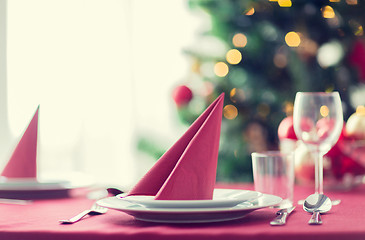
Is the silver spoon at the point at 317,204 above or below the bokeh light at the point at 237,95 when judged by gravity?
below

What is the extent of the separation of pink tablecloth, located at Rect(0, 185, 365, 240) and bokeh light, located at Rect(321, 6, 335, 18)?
5.12 ft

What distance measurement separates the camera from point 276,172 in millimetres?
1039

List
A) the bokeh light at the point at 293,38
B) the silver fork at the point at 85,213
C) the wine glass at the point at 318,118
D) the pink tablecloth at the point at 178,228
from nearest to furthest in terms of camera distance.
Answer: the pink tablecloth at the point at 178,228
the silver fork at the point at 85,213
the wine glass at the point at 318,118
the bokeh light at the point at 293,38

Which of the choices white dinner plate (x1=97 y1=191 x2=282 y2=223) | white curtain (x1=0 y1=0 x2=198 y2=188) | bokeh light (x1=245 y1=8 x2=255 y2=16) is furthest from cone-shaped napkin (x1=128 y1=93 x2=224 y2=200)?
white curtain (x1=0 y1=0 x2=198 y2=188)

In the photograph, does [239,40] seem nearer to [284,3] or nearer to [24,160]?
[284,3]

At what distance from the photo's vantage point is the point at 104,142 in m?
4.03

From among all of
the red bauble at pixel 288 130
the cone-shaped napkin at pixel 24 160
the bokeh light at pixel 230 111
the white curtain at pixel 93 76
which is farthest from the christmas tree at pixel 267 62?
the cone-shaped napkin at pixel 24 160

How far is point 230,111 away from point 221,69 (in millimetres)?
202

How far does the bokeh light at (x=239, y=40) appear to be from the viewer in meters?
2.43

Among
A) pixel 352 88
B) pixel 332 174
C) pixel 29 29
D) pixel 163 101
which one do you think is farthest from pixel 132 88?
pixel 332 174

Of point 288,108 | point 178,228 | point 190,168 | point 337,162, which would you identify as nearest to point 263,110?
point 288,108

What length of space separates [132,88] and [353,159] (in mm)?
2862

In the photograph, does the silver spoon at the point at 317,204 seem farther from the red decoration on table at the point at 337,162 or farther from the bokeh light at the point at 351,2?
the bokeh light at the point at 351,2

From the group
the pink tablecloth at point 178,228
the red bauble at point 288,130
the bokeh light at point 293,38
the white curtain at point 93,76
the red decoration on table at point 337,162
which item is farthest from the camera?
the white curtain at point 93,76
